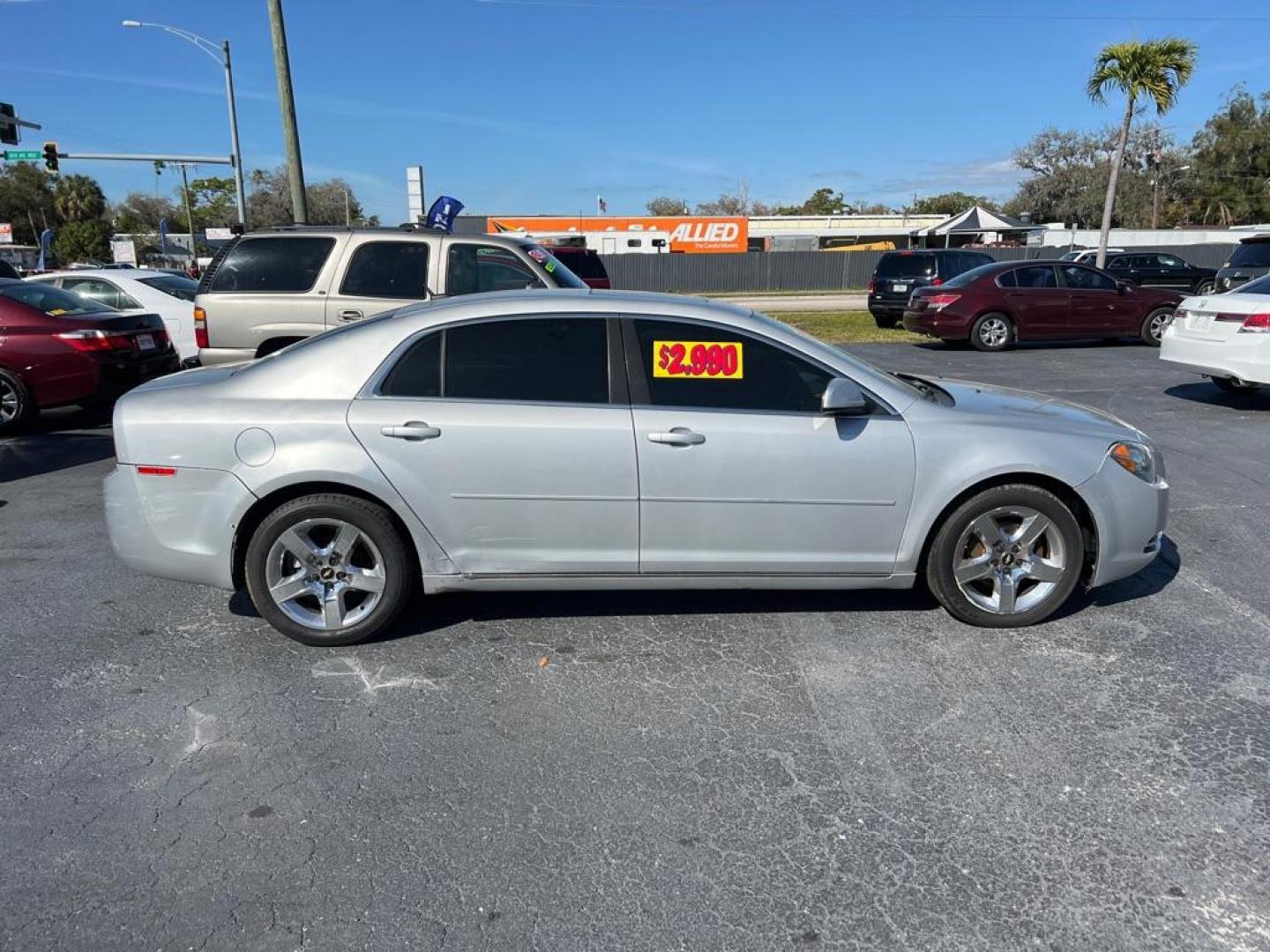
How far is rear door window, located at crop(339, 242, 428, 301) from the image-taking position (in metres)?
8.01

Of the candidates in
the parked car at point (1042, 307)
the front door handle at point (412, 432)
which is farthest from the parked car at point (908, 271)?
the front door handle at point (412, 432)

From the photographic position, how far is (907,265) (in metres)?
18.1

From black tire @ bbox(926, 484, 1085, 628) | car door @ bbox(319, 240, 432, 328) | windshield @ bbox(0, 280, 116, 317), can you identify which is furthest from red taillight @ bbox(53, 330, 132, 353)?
black tire @ bbox(926, 484, 1085, 628)

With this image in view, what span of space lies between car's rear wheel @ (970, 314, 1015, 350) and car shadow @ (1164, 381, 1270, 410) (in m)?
4.07

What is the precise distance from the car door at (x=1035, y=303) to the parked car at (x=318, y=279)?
9685mm

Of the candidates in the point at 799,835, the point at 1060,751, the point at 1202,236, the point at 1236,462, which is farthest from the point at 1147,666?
the point at 1202,236

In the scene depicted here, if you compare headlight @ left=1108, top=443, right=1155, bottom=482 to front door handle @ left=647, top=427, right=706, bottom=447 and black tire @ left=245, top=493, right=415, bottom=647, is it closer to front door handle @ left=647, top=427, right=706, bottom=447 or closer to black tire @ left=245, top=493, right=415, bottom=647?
front door handle @ left=647, top=427, right=706, bottom=447

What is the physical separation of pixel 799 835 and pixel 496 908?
3.07ft

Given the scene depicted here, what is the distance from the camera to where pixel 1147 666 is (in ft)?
12.4

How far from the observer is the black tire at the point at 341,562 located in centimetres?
383

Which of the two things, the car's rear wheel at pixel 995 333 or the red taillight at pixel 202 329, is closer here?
the red taillight at pixel 202 329

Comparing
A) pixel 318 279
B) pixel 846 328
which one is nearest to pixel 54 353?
pixel 318 279

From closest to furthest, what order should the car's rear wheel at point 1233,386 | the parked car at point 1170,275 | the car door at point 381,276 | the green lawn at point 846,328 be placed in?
the car door at point 381,276 → the car's rear wheel at point 1233,386 → the green lawn at point 846,328 → the parked car at point 1170,275

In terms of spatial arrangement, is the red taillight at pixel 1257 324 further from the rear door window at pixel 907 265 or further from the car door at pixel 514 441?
the rear door window at pixel 907 265
